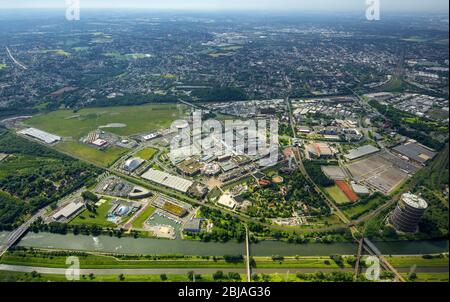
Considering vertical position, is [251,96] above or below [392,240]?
above

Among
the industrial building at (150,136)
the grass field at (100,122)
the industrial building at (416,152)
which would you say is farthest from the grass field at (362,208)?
the grass field at (100,122)

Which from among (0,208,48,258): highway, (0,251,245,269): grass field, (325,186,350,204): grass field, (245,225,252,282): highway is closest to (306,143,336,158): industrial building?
(325,186,350,204): grass field

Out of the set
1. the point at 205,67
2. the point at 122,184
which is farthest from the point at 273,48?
the point at 122,184

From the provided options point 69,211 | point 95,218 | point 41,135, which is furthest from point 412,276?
point 41,135

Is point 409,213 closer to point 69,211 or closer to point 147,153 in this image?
point 147,153

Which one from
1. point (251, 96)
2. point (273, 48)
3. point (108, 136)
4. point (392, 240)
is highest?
point (273, 48)

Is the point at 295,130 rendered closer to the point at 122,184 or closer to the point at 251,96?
the point at 251,96

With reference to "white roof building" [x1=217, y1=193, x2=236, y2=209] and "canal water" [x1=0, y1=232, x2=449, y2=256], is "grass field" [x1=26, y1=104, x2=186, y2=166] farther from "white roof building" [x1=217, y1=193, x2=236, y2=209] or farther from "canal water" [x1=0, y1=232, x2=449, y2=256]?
"white roof building" [x1=217, y1=193, x2=236, y2=209]
